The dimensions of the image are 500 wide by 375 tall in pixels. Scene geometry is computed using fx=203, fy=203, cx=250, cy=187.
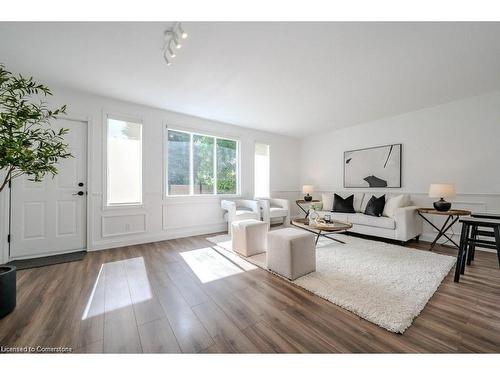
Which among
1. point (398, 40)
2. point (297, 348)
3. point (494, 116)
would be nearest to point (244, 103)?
point (398, 40)

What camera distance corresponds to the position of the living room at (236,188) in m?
1.45

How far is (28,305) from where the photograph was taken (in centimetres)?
170

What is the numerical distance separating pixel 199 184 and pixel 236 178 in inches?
37.4

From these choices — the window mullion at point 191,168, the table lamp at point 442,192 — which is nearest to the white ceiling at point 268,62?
the window mullion at point 191,168

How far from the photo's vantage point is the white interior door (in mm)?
2768

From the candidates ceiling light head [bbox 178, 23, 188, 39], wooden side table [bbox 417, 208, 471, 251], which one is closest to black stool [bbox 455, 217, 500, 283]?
wooden side table [bbox 417, 208, 471, 251]

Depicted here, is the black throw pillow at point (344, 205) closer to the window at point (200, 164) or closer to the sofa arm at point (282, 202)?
the sofa arm at point (282, 202)

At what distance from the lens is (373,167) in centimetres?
448

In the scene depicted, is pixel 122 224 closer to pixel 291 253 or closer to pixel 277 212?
pixel 291 253

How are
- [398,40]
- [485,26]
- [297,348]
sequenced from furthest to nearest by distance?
[398,40] < [485,26] < [297,348]

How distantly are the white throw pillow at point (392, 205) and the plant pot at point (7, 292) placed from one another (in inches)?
191

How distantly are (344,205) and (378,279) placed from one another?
2.39 m

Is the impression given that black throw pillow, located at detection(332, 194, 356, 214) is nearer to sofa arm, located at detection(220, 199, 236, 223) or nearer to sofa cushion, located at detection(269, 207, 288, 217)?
sofa cushion, located at detection(269, 207, 288, 217)
